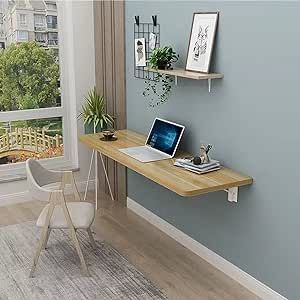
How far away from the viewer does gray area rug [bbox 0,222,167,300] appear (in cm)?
319

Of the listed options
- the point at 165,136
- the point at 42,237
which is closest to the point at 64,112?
the point at 165,136

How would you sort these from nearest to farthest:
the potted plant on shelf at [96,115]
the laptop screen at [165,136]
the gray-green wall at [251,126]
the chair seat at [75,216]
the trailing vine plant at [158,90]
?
the gray-green wall at [251,126] < the chair seat at [75,216] < the laptop screen at [165,136] < the trailing vine plant at [158,90] < the potted plant on shelf at [96,115]

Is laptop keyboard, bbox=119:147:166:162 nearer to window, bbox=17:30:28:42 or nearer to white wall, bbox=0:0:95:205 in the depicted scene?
white wall, bbox=0:0:95:205

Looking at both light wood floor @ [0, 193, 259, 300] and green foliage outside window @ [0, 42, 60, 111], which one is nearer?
light wood floor @ [0, 193, 259, 300]

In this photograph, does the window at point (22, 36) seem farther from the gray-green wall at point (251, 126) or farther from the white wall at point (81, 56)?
the gray-green wall at point (251, 126)

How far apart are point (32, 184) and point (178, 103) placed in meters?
1.21

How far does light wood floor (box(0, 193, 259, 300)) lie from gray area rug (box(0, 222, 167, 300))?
109 millimetres

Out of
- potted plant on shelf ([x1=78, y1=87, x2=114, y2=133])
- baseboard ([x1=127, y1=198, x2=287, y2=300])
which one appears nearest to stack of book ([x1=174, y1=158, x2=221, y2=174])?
baseboard ([x1=127, y1=198, x2=287, y2=300])

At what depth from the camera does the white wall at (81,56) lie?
4781mm

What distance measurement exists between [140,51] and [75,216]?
4.73 feet

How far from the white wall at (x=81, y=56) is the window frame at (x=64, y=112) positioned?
4cm

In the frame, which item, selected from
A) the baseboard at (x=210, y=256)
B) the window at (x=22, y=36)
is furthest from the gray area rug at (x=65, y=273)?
the window at (x=22, y=36)

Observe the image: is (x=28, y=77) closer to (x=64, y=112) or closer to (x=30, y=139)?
(x=64, y=112)

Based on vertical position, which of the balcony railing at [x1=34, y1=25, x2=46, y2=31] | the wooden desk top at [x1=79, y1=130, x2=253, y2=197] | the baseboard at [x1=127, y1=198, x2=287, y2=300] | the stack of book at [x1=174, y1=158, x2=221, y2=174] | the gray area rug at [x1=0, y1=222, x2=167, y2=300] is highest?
the balcony railing at [x1=34, y1=25, x2=46, y2=31]
